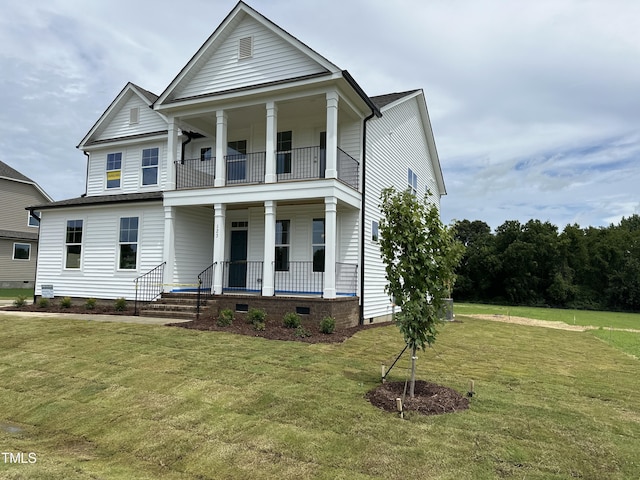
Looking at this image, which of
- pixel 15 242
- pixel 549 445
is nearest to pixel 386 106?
pixel 549 445

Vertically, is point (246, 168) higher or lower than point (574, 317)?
higher

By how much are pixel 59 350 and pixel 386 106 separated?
13007 millimetres

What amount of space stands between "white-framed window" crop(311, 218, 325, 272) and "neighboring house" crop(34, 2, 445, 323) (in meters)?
0.04

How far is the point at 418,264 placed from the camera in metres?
6.36

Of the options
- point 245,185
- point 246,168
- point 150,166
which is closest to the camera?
point 245,185

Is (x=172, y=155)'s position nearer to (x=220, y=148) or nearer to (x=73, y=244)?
(x=220, y=148)

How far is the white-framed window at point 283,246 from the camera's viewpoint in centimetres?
1559

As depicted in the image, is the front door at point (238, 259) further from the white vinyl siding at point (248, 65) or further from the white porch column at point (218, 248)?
the white vinyl siding at point (248, 65)

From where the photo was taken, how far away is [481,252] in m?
45.8

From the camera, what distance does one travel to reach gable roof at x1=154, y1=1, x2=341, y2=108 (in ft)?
43.2

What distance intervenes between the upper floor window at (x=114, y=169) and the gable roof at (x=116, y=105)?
948mm

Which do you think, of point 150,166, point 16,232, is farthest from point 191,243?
point 16,232

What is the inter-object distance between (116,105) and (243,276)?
975 centimetres

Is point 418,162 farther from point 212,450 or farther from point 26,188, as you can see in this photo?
point 26,188
